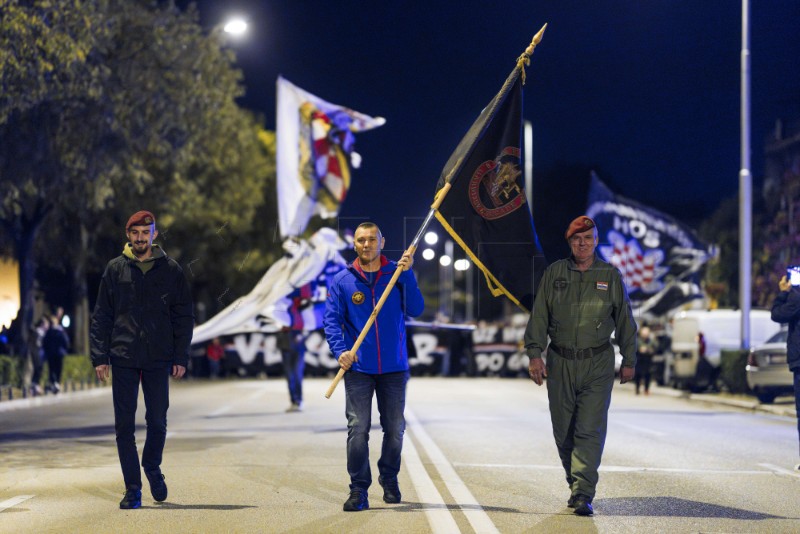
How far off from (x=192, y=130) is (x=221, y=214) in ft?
44.3

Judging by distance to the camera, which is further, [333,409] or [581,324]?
[333,409]

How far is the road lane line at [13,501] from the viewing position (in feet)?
29.1

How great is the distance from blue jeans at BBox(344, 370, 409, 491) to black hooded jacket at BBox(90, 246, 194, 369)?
1.17 m

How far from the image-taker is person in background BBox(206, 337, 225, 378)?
130ft

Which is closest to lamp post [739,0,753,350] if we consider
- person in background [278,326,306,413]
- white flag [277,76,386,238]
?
white flag [277,76,386,238]

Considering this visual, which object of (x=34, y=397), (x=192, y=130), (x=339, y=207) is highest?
(x=192, y=130)

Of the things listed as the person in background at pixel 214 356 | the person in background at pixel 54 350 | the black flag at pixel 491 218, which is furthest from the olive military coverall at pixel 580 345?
the person in background at pixel 214 356

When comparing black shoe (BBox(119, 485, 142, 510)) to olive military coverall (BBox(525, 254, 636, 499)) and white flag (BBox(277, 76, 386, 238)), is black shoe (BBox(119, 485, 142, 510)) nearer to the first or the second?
olive military coverall (BBox(525, 254, 636, 499))

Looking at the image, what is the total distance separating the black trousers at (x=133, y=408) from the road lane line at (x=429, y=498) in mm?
1874

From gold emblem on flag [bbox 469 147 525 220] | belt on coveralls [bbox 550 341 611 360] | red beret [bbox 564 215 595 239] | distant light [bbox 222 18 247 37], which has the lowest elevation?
belt on coveralls [bbox 550 341 611 360]

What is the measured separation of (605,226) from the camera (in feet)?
120

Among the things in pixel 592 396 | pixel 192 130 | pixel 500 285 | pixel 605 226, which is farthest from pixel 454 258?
pixel 605 226

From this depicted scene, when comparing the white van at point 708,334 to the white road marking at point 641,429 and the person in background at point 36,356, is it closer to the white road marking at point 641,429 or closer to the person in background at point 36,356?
the white road marking at point 641,429

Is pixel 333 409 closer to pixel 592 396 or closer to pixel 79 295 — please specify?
pixel 592 396
